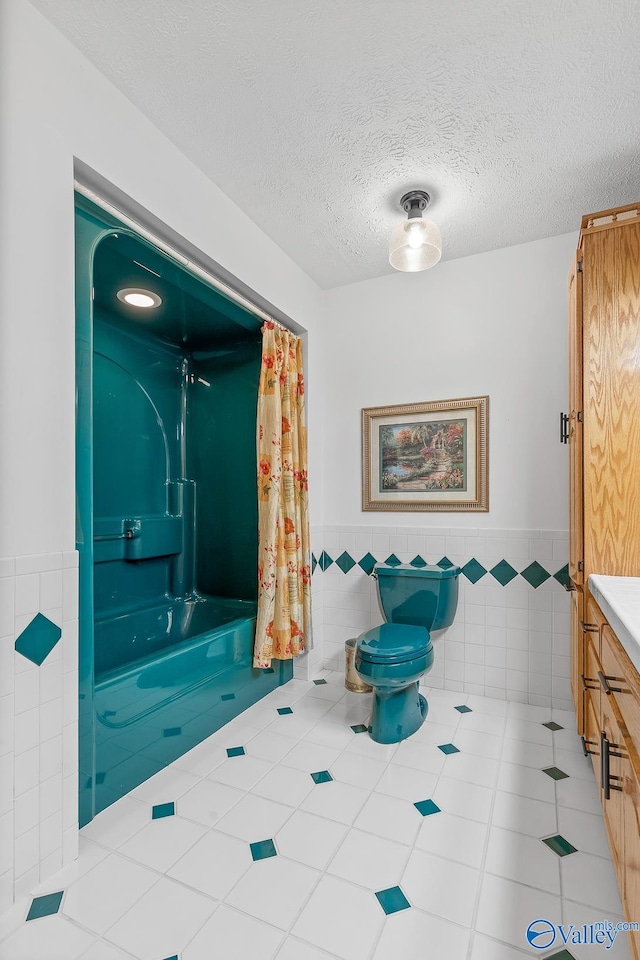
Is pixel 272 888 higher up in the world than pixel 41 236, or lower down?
lower down

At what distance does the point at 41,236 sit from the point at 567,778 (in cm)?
257

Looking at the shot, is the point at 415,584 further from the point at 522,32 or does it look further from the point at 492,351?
the point at 522,32

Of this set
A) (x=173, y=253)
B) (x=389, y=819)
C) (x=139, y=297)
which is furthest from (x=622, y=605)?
(x=139, y=297)

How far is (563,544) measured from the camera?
2400mm

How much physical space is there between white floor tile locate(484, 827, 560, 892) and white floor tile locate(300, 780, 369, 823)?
0.45 meters

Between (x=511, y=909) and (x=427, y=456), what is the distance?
6.40 feet

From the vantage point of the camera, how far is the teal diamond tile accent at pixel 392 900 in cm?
125

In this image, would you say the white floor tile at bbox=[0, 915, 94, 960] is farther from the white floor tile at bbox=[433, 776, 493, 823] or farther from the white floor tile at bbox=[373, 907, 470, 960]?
the white floor tile at bbox=[433, 776, 493, 823]

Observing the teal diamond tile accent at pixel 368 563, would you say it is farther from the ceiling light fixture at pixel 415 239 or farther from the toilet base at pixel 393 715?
the ceiling light fixture at pixel 415 239

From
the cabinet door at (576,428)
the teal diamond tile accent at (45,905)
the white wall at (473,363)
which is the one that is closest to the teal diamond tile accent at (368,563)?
the white wall at (473,363)

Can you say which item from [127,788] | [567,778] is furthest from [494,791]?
[127,788]

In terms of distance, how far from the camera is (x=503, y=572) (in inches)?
99.6

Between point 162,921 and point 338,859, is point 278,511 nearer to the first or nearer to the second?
point 338,859

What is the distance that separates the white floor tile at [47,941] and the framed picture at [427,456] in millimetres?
2167
